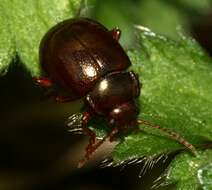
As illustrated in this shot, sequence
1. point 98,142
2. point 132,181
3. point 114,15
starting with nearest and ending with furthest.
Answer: point 98,142
point 132,181
point 114,15

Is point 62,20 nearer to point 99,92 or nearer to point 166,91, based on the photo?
point 99,92

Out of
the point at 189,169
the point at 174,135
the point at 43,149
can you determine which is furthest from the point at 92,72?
the point at 43,149

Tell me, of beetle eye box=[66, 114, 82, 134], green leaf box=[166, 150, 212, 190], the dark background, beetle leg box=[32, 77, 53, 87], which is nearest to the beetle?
beetle leg box=[32, 77, 53, 87]

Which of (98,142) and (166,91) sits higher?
(166,91)

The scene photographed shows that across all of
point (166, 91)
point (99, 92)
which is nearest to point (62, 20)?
point (99, 92)

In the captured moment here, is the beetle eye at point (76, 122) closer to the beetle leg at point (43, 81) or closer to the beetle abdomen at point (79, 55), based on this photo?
the beetle abdomen at point (79, 55)

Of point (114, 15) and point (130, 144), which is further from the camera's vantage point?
point (114, 15)

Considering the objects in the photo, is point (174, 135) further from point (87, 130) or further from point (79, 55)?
point (79, 55)

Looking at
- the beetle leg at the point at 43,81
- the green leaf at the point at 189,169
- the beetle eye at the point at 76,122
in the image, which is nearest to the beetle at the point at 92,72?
the beetle leg at the point at 43,81
